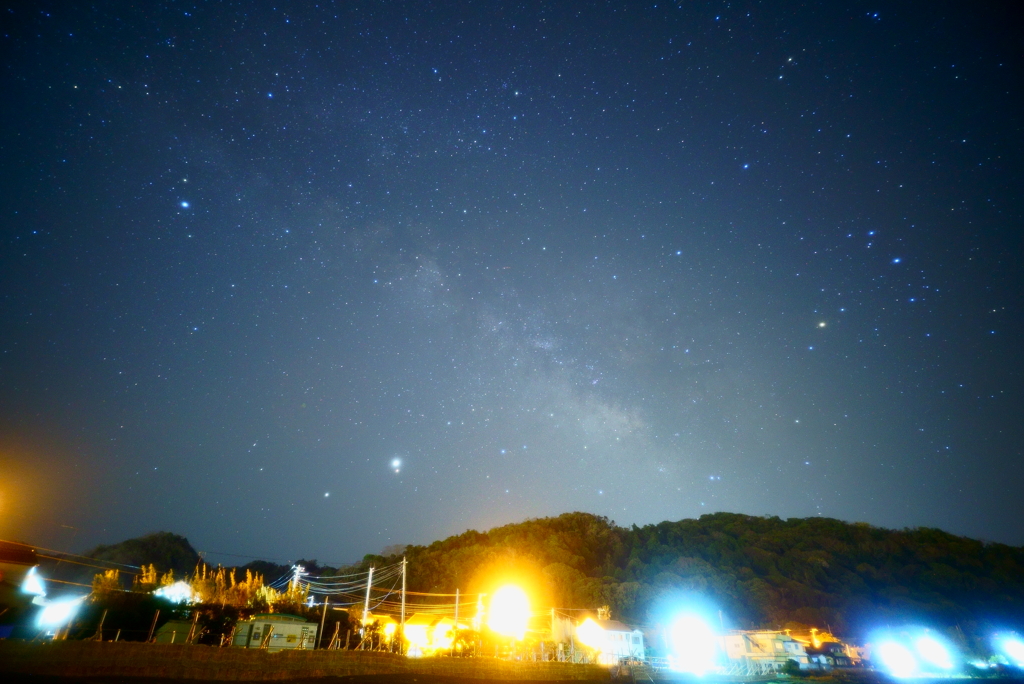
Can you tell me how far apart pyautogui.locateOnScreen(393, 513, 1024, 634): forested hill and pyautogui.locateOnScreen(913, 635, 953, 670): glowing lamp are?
258 cm

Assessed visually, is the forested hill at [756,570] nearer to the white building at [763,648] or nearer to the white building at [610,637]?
the white building at [610,637]

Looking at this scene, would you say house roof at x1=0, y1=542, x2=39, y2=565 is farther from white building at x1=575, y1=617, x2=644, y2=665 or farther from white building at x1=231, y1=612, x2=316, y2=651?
white building at x1=575, y1=617, x2=644, y2=665

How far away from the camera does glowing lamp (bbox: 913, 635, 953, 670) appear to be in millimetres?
51344

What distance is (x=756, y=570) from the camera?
212ft

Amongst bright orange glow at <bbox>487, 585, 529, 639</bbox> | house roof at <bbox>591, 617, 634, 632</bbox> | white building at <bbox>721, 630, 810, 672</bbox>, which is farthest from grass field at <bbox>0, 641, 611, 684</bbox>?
white building at <bbox>721, 630, 810, 672</bbox>

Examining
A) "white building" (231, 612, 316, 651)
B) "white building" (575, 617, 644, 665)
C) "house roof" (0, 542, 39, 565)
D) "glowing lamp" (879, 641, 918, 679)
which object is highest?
"house roof" (0, 542, 39, 565)

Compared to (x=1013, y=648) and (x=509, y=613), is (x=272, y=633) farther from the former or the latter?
(x=1013, y=648)

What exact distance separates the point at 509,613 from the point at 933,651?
163 ft

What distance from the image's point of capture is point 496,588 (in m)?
58.1

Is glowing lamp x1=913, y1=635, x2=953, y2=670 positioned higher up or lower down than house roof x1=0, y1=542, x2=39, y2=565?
lower down

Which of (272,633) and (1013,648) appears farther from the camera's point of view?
(1013,648)

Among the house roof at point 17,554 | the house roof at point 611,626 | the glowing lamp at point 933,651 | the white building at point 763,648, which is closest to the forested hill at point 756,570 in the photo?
the glowing lamp at point 933,651

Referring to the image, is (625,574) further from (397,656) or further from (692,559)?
(397,656)

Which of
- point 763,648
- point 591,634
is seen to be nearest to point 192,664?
point 591,634
